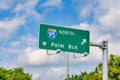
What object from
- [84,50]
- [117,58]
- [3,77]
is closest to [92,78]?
[117,58]

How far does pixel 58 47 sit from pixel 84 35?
52.4 inches

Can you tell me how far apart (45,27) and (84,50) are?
201 centimetres

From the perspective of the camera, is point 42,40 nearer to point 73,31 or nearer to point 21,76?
point 73,31

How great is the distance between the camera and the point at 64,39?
18.7m

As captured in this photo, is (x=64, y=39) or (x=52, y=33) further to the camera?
(x=64, y=39)

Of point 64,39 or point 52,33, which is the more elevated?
point 52,33

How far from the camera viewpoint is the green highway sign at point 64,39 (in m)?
18.3

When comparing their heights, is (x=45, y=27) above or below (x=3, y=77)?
above

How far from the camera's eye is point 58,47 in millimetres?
18500

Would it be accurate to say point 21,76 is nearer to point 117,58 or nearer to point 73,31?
point 117,58

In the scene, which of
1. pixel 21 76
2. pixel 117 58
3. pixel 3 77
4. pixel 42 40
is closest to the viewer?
pixel 42 40

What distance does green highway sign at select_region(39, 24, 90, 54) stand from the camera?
18.3 m

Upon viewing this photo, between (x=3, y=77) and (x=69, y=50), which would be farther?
(x=3, y=77)

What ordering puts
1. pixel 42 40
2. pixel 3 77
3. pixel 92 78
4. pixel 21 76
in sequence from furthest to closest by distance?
pixel 21 76
pixel 3 77
pixel 92 78
pixel 42 40
